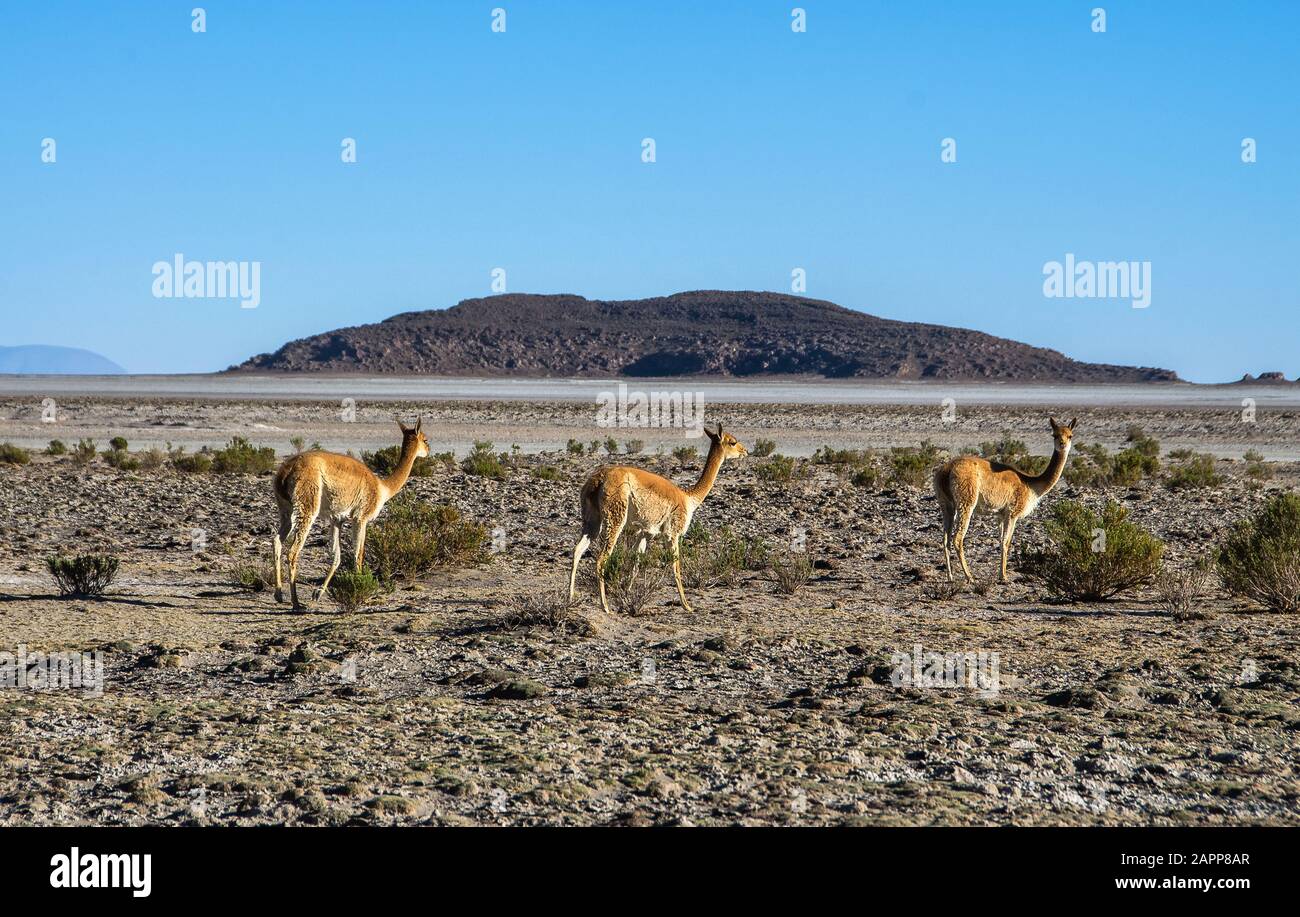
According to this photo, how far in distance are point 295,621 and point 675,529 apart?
307cm

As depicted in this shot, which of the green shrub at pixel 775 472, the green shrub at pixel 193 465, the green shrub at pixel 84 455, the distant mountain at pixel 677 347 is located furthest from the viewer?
the distant mountain at pixel 677 347

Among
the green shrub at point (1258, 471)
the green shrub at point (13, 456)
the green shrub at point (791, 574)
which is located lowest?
the green shrub at point (791, 574)

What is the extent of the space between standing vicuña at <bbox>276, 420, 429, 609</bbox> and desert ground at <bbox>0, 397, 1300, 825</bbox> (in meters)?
0.55

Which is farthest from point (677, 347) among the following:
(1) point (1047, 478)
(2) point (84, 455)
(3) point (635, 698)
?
(3) point (635, 698)

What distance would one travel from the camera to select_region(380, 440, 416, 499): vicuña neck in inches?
478

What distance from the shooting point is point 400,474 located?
41.0 ft

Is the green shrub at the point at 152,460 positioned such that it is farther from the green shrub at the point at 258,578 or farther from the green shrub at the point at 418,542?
the green shrub at the point at 258,578

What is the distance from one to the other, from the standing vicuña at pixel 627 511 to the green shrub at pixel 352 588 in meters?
1.67

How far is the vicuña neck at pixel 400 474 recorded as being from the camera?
1214 centimetres

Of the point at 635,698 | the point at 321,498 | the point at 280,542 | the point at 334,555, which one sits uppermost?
the point at 321,498

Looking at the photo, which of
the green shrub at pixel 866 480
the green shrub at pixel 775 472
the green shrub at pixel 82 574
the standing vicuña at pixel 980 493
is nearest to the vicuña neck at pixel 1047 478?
the standing vicuña at pixel 980 493

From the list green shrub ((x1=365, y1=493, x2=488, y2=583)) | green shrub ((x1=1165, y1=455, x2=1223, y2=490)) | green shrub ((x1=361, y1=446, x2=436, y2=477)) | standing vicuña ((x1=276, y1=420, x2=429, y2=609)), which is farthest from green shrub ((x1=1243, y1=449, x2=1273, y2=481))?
standing vicuña ((x1=276, y1=420, x2=429, y2=609))

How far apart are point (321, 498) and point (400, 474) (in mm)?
1324

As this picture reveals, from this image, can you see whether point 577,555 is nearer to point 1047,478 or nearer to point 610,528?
point 610,528
